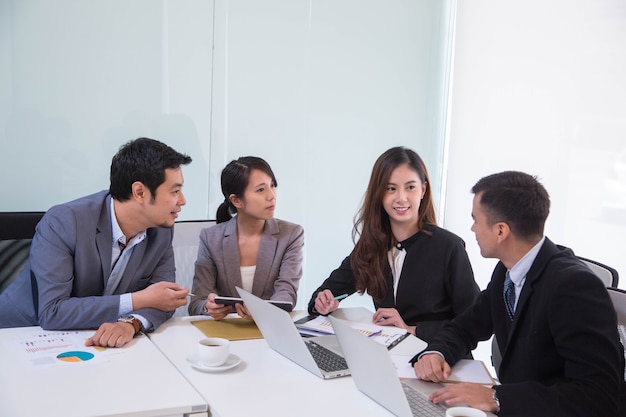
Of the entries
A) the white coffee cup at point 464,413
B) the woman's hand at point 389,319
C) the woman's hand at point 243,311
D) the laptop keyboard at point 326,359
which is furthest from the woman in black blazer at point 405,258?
the white coffee cup at point 464,413

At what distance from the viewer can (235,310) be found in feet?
9.21

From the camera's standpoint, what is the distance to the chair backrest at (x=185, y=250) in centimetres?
308

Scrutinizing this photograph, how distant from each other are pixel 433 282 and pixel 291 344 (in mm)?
945

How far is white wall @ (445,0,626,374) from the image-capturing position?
3.76 m

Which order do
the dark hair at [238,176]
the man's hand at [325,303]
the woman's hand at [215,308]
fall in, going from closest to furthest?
1. the woman's hand at [215,308]
2. the man's hand at [325,303]
3. the dark hair at [238,176]

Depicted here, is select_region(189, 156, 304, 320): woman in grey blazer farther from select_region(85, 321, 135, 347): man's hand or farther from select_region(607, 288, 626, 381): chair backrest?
select_region(607, 288, 626, 381): chair backrest

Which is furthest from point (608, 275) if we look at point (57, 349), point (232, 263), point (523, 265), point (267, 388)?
point (57, 349)

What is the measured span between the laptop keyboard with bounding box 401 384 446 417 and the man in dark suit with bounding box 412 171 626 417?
2cm

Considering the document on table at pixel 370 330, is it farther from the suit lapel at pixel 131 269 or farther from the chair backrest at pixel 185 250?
the chair backrest at pixel 185 250

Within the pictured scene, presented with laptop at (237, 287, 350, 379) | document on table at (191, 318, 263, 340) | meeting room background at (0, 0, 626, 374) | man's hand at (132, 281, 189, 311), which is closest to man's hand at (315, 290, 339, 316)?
document on table at (191, 318, 263, 340)

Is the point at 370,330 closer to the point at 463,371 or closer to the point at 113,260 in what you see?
the point at 463,371

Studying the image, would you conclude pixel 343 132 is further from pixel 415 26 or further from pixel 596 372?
pixel 596 372

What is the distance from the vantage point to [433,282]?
9.30 ft

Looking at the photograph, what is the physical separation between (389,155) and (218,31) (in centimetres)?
168
